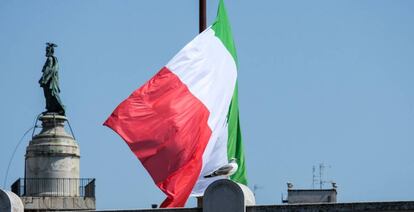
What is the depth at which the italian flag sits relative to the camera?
36.1m

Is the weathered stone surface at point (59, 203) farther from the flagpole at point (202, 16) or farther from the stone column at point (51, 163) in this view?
the flagpole at point (202, 16)

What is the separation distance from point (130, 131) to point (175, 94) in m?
2.61

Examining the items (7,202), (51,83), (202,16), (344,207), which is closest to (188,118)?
(202,16)

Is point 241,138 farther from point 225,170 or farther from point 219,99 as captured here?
point 225,170

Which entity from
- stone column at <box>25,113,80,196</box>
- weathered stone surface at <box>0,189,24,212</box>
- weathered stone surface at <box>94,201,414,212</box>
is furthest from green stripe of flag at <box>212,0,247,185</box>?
stone column at <box>25,113,80,196</box>

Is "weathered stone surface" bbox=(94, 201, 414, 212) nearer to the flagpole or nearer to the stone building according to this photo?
the flagpole

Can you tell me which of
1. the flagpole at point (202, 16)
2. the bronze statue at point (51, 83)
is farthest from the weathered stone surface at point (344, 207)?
the bronze statue at point (51, 83)

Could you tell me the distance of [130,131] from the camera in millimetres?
36062

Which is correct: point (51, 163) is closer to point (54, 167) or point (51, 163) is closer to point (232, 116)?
point (54, 167)

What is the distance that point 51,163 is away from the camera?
48.6m

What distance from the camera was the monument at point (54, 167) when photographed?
4773 centimetres

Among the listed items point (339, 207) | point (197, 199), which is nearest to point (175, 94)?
point (197, 199)

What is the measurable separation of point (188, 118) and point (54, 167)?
39.1 feet

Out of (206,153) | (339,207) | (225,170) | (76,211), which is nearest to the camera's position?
(339,207)
